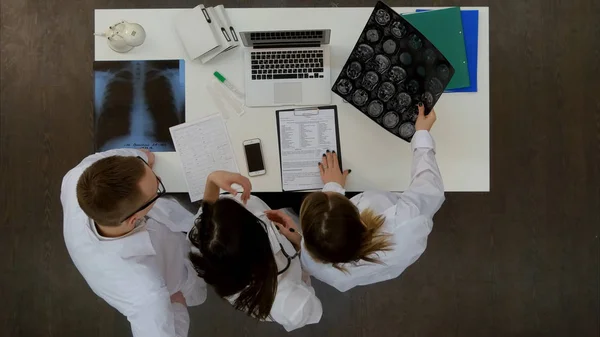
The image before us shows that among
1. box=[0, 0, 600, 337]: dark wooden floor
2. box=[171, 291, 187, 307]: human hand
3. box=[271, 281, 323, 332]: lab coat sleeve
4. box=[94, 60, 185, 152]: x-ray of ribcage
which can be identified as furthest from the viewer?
box=[0, 0, 600, 337]: dark wooden floor

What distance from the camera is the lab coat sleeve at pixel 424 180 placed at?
1381mm

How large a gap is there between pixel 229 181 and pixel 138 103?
0.44 metres

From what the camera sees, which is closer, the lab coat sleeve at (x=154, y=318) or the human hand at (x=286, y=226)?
the lab coat sleeve at (x=154, y=318)

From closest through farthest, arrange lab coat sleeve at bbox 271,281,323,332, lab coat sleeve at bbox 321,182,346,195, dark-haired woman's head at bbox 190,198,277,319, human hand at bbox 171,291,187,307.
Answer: dark-haired woman's head at bbox 190,198,277,319 → lab coat sleeve at bbox 271,281,323,332 → lab coat sleeve at bbox 321,182,346,195 → human hand at bbox 171,291,187,307

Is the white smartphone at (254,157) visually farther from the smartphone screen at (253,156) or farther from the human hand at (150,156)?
the human hand at (150,156)

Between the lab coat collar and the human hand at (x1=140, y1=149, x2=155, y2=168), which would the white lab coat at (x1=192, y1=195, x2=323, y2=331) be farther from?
the human hand at (x1=140, y1=149, x2=155, y2=168)

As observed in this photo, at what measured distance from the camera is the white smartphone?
4.96 feet

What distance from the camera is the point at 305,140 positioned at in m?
1.51

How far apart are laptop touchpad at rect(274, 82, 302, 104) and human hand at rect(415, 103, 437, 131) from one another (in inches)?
15.3

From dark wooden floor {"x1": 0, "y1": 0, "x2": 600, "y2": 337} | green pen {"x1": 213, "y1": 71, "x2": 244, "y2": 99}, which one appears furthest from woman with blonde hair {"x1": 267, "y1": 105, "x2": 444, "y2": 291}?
dark wooden floor {"x1": 0, "y1": 0, "x2": 600, "y2": 337}

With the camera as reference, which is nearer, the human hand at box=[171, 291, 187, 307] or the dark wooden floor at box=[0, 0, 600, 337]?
the human hand at box=[171, 291, 187, 307]

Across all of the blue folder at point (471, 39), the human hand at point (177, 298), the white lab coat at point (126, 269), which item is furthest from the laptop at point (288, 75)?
the human hand at point (177, 298)

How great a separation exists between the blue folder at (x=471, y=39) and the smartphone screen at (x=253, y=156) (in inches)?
26.1

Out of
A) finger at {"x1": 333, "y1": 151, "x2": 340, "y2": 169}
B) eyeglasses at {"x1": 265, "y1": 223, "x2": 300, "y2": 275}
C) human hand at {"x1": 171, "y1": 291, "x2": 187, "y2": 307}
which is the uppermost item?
finger at {"x1": 333, "y1": 151, "x2": 340, "y2": 169}
